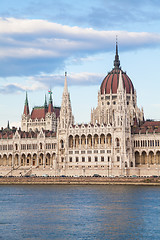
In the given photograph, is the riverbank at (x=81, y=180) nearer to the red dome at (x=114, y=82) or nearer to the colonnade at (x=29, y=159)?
the colonnade at (x=29, y=159)

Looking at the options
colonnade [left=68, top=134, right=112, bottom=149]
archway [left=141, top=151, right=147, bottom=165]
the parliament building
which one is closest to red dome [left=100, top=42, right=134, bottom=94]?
the parliament building

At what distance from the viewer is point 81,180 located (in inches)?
5842

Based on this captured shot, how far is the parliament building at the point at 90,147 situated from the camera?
162375 millimetres

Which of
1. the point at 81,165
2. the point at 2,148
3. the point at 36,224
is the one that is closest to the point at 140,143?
the point at 81,165

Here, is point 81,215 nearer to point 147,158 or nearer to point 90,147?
point 90,147

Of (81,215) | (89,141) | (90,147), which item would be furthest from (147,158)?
(81,215)

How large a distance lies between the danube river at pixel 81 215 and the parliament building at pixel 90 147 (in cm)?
4148

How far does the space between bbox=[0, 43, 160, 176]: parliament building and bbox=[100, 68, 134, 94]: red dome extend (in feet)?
19.9

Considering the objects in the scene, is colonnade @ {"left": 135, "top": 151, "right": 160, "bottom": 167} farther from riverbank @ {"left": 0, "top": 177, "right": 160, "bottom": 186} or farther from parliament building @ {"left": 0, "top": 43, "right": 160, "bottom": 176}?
riverbank @ {"left": 0, "top": 177, "right": 160, "bottom": 186}

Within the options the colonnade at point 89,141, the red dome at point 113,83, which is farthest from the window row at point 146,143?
the red dome at point 113,83

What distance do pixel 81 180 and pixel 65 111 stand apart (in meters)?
34.2

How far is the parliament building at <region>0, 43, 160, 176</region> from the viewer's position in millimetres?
162375

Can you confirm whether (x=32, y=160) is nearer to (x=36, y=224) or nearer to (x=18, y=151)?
(x=18, y=151)

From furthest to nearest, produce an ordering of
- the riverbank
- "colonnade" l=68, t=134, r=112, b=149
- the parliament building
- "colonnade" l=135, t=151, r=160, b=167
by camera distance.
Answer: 1. "colonnade" l=135, t=151, r=160, b=167
2. "colonnade" l=68, t=134, r=112, b=149
3. the parliament building
4. the riverbank
